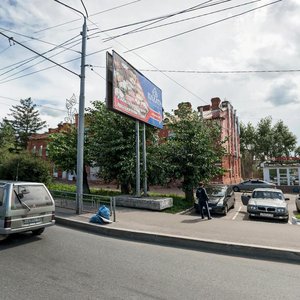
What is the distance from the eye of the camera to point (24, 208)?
22.7 feet

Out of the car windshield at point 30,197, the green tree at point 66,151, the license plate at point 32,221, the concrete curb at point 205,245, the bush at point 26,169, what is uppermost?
the green tree at point 66,151

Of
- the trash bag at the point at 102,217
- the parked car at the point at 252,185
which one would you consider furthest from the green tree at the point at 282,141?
the trash bag at the point at 102,217

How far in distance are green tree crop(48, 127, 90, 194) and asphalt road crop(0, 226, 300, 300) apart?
10855mm

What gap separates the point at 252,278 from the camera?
4824 mm

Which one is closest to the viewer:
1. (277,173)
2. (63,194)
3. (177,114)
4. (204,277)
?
(204,277)

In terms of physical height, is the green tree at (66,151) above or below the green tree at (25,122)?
below

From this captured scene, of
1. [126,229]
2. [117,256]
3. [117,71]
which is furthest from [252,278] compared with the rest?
[117,71]

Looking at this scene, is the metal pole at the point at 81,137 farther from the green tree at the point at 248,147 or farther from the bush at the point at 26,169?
the green tree at the point at 248,147

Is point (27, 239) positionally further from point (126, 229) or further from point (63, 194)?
point (63, 194)

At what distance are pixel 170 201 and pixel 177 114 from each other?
6.59m

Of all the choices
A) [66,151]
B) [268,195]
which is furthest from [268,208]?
[66,151]

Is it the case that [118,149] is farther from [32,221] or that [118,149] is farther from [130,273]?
[130,273]

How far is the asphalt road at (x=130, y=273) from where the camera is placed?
4.05 m

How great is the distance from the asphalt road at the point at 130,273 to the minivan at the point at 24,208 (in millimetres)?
457
